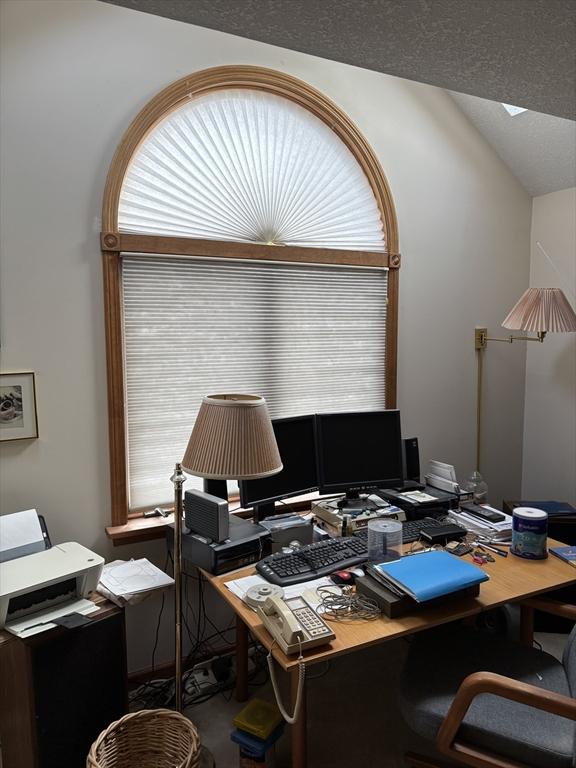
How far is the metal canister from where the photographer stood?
6.80 feet

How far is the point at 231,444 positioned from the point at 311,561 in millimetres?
621

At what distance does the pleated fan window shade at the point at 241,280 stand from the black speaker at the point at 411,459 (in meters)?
0.36

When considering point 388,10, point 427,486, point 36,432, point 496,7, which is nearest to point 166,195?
point 36,432

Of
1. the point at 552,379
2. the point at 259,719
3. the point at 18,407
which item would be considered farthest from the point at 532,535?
the point at 18,407

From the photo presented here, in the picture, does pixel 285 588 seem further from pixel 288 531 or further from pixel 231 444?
pixel 231 444

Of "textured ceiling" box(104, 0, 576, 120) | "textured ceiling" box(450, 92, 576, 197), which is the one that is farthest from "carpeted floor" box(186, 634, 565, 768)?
"textured ceiling" box(450, 92, 576, 197)

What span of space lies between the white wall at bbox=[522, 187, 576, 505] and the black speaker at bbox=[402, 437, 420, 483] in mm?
1075

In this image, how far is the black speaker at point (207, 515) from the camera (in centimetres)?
201

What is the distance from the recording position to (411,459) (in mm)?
2818

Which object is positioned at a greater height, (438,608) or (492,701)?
(438,608)

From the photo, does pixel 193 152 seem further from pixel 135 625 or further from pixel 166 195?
pixel 135 625

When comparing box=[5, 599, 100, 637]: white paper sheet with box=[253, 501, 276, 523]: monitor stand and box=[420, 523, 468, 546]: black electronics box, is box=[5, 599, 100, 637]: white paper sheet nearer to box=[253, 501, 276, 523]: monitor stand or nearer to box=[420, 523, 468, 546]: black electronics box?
box=[253, 501, 276, 523]: monitor stand

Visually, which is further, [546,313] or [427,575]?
[546,313]

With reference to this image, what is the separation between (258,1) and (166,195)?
1.26 meters
